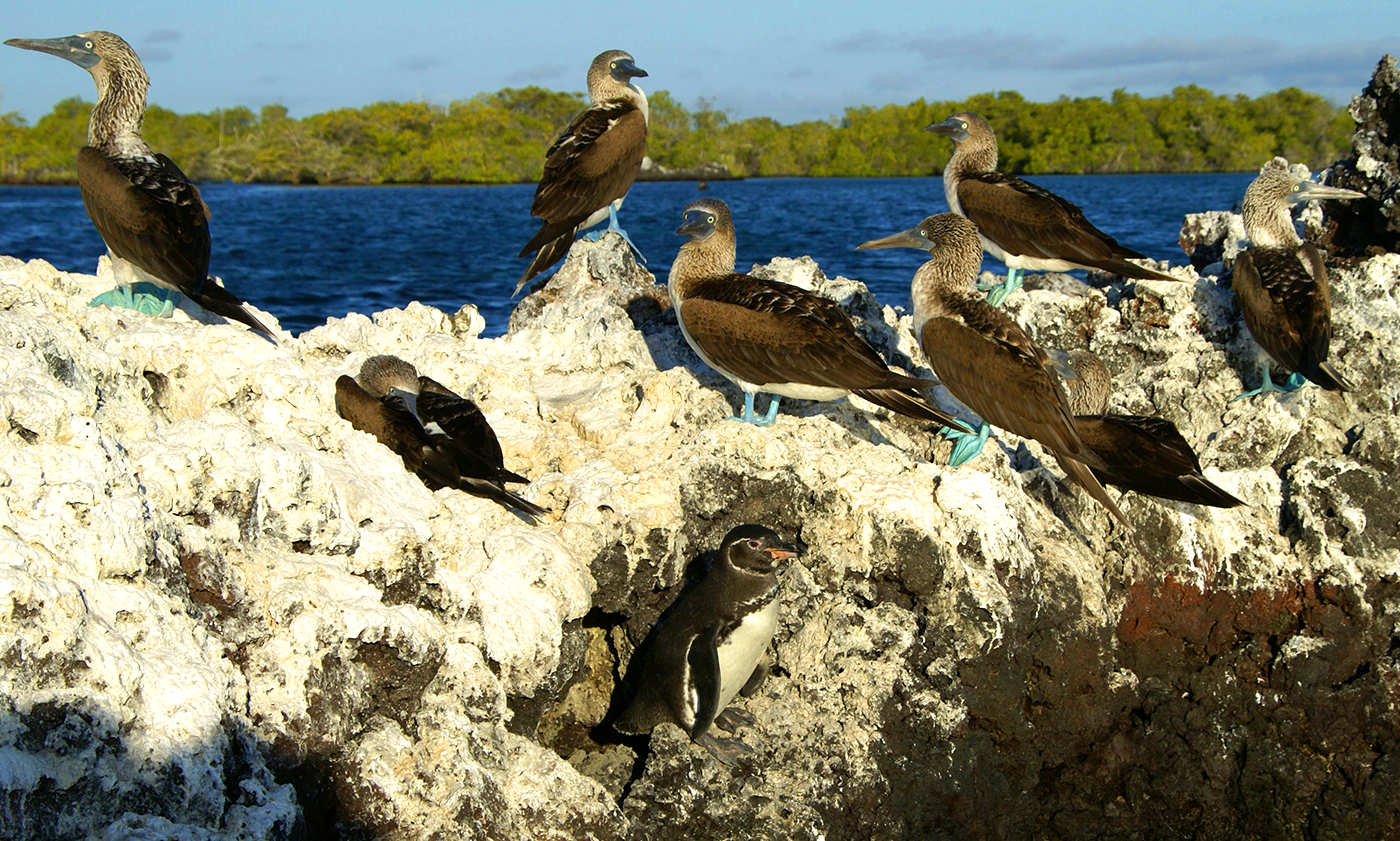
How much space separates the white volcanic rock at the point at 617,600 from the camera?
3393 mm

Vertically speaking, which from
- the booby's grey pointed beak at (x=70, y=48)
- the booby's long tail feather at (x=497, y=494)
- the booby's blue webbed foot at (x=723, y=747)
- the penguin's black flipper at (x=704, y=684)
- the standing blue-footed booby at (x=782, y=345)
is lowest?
the booby's blue webbed foot at (x=723, y=747)

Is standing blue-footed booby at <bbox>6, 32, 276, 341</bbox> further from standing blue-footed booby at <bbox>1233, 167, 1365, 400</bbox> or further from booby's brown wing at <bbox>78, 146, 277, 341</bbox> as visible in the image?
standing blue-footed booby at <bbox>1233, 167, 1365, 400</bbox>

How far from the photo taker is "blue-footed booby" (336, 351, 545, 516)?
15.7 ft

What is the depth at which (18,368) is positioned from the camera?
12.6 feet

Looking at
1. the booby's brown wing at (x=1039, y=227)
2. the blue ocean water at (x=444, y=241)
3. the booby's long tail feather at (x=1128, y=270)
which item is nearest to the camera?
the booby's long tail feather at (x=1128, y=270)

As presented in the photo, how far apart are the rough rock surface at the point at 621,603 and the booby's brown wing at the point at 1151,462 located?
0.33m

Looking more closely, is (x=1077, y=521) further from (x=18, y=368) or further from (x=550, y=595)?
(x=18, y=368)

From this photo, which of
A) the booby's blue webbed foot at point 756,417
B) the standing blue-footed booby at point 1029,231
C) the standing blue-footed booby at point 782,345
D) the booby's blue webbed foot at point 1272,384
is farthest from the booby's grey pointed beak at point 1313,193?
the booby's blue webbed foot at point 756,417

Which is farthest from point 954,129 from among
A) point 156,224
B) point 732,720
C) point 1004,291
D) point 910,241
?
point 156,224

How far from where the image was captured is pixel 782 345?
16.9 feet

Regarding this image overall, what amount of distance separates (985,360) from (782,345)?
108 centimetres

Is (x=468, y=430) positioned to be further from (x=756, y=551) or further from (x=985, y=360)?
(x=985, y=360)

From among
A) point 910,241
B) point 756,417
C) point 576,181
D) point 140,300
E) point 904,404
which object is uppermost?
point 576,181

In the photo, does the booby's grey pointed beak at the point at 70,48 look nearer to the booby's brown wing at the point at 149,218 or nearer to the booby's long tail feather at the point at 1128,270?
the booby's brown wing at the point at 149,218
